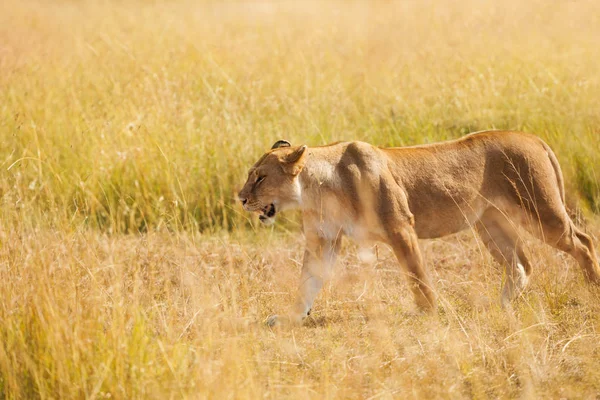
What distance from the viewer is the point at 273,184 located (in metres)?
5.44

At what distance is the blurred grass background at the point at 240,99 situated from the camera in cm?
767

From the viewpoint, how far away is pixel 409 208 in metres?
5.64

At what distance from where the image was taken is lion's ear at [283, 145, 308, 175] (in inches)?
210

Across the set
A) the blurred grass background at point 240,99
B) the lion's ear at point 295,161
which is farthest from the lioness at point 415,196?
the blurred grass background at point 240,99

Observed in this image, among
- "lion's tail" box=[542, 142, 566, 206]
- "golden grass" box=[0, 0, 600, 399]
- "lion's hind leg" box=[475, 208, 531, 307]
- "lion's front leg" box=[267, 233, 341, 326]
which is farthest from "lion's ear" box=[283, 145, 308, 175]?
"lion's tail" box=[542, 142, 566, 206]

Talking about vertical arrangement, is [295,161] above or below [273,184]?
above

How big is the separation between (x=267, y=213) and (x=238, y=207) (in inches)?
85.4

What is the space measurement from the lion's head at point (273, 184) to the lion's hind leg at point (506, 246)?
4.53ft

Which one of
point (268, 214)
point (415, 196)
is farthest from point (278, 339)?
point (415, 196)

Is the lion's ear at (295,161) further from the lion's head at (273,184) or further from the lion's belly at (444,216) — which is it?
the lion's belly at (444,216)

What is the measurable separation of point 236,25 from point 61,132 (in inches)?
261

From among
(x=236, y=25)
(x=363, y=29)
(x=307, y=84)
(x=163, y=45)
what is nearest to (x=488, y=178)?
(x=307, y=84)

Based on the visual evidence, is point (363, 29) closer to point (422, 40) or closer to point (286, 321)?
point (422, 40)

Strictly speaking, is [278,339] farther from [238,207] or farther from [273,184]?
[238,207]
